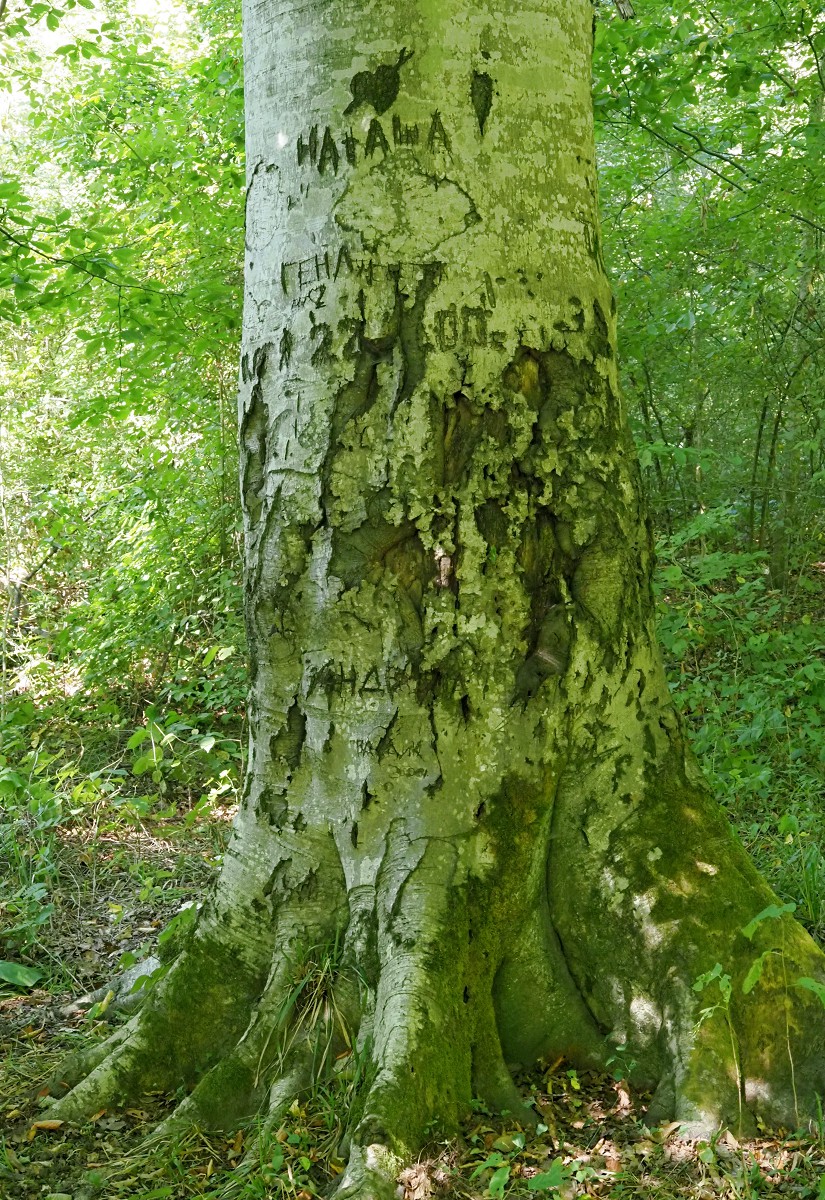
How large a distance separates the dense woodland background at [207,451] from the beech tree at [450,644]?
2.72 ft

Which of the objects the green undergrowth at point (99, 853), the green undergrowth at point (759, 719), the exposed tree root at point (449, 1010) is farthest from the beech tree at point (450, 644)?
the green undergrowth at point (99, 853)

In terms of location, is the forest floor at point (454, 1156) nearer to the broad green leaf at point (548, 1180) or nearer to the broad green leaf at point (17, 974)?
the broad green leaf at point (548, 1180)

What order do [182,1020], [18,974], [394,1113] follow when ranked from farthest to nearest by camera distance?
[182,1020], [394,1113], [18,974]

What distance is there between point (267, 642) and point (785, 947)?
1497 millimetres

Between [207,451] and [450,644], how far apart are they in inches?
182

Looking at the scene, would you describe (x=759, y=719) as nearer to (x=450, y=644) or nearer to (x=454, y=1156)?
(x=450, y=644)

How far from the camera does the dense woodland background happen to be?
421cm

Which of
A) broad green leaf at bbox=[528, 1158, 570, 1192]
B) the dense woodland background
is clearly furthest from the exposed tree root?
the dense woodland background

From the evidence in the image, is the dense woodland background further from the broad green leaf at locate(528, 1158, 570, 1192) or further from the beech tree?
the broad green leaf at locate(528, 1158, 570, 1192)

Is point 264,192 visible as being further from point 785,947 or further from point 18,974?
point 785,947

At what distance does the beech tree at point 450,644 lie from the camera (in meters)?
2.28

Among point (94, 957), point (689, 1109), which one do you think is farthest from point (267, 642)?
point (94, 957)

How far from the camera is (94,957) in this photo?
3.49m

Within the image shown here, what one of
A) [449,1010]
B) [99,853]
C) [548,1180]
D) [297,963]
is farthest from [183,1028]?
[99,853]
